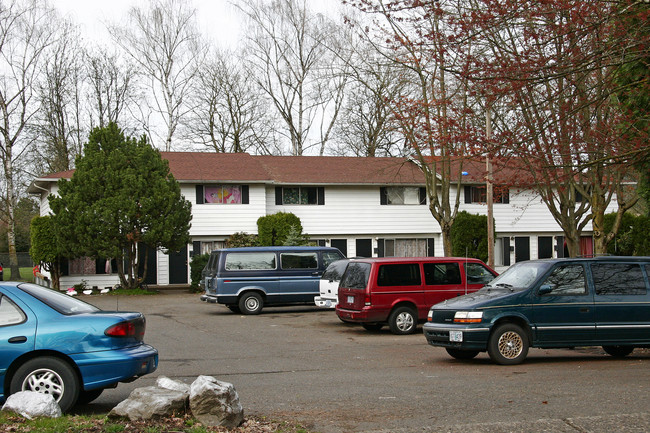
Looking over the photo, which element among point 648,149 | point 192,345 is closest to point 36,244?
point 192,345

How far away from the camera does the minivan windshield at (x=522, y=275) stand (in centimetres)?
1221

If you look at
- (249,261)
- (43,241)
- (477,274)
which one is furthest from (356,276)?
(43,241)

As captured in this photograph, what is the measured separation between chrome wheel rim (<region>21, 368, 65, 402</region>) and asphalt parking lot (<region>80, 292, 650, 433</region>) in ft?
2.36

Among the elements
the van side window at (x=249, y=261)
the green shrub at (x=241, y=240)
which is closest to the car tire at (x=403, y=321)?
the van side window at (x=249, y=261)

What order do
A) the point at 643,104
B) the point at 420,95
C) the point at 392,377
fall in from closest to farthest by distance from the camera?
1. the point at 392,377
2. the point at 643,104
3. the point at 420,95

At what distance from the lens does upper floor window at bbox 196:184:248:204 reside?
3553 cm

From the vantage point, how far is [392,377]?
1059 cm

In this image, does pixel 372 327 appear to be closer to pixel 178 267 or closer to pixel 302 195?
pixel 178 267

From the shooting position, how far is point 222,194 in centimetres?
3572

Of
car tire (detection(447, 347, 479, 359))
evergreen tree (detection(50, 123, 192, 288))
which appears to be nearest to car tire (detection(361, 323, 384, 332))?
car tire (detection(447, 347, 479, 359))

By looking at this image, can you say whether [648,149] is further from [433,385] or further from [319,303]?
[319,303]

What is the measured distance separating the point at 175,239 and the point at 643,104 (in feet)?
69.4

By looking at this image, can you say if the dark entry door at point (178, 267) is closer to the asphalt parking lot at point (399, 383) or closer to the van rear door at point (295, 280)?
the van rear door at point (295, 280)

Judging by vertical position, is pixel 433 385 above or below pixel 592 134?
below
